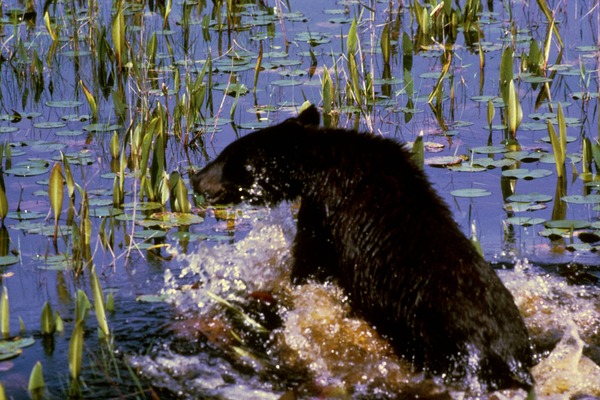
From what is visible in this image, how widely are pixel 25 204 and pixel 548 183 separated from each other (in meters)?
3.34

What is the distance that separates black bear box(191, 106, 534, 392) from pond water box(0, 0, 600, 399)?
17 centimetres

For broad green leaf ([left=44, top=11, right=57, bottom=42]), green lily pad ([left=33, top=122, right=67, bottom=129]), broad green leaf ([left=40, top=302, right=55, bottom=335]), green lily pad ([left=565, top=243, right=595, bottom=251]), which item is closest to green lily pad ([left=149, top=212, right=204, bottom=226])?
broad green leaf ([left=40, top=302, right=55, bottom=335])

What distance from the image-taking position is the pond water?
5.31 m

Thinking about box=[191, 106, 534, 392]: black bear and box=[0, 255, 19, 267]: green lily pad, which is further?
box=[0, 255, 19, 267]: green lily pad

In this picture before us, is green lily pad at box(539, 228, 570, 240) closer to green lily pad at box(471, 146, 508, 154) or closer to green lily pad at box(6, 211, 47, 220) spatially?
green lily pad at box(471, 146, 508, 154)

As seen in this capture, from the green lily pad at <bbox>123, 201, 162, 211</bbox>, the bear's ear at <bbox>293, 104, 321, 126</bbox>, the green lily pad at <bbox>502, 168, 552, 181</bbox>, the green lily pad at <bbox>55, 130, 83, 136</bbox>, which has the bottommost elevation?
the green lily pad at <bbox>123, 201, 162, 211</bbox>

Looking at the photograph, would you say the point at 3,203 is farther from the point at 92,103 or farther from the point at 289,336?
the point at 289,336

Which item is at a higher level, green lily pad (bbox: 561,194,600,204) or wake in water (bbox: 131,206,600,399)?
green lily pad (bbox: 561,194,600,204)

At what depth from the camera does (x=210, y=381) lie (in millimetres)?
5109

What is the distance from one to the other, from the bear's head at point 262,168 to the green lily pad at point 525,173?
1886mm

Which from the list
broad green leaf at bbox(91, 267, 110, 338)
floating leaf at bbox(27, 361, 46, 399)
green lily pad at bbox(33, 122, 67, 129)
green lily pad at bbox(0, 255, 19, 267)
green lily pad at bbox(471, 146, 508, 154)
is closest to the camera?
floating leaf at bbox(27, 361, 46, 399)

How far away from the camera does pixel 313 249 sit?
18.5ft

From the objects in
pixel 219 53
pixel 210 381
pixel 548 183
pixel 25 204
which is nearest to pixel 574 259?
pixel 548 183

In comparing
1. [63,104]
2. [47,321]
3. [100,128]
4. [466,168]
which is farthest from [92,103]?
[47,321]
